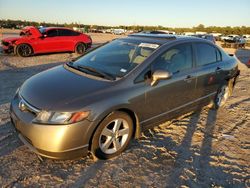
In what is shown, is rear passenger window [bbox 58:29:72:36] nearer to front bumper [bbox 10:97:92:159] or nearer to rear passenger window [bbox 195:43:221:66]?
rear passenger window [bbox 195:43:221:66]

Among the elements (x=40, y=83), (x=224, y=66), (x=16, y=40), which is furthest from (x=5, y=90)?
(x=16, y=40)

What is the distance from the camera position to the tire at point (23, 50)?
473 inches

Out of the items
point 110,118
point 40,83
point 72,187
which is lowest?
point 72,187

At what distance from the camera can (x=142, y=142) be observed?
3.99 m

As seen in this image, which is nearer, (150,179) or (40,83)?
(150,179)

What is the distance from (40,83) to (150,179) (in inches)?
78.4

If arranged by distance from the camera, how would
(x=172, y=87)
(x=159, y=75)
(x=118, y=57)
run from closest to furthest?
(x=159, y=75) → (x=172, y=87) → (x=118, y=57)

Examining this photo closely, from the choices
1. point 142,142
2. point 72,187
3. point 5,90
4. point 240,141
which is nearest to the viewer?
point 72,187

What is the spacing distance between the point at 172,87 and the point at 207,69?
1179 mm

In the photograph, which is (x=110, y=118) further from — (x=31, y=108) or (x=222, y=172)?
(x=222, y=172)

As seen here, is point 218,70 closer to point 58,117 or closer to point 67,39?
point 58,117

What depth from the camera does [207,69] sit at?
4840mm

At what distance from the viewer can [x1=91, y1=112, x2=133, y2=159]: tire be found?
326 centimetres

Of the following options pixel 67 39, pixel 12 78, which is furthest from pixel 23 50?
pixel 12 78
